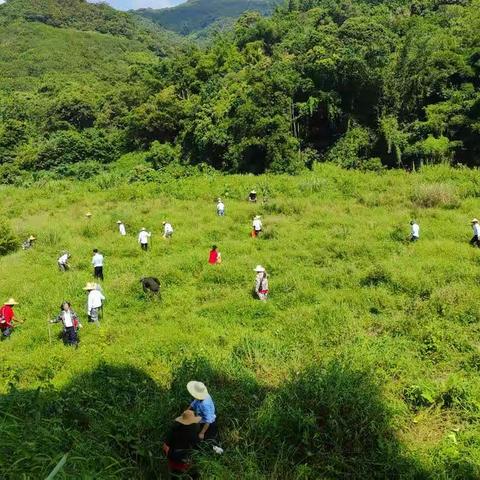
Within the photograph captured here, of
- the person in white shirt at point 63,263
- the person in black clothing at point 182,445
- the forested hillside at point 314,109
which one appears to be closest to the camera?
the person in black clothing at point 182,445

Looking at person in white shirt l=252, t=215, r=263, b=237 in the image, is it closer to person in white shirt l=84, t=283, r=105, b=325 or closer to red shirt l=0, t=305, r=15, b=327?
person in white shirt l=84, t=283, r=105, b=325

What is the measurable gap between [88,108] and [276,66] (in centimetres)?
3376

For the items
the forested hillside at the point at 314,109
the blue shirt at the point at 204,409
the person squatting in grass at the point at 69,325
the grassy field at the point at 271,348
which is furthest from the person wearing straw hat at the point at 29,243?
the forested hillside at the point at 314,109

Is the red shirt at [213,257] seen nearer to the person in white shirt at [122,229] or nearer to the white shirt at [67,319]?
the white shirt at [67,319]

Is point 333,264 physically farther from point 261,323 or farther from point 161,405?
point 161,405

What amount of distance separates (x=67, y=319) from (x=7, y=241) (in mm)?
11229

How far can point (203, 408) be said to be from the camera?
5875 mm

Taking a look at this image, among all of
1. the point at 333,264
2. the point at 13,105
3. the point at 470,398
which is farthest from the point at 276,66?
the point at 13,105

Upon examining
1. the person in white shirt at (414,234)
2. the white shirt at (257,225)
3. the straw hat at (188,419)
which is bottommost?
the white shirt at (257,225)

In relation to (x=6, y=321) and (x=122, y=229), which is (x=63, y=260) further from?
(x=6, y=321)

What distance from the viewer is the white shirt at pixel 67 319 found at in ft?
34.6

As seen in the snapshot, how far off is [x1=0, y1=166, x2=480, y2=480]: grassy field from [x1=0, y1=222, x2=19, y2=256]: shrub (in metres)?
1.14

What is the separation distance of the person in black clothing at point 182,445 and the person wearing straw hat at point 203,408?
22cm

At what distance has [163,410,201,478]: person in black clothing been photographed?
5.43 m
